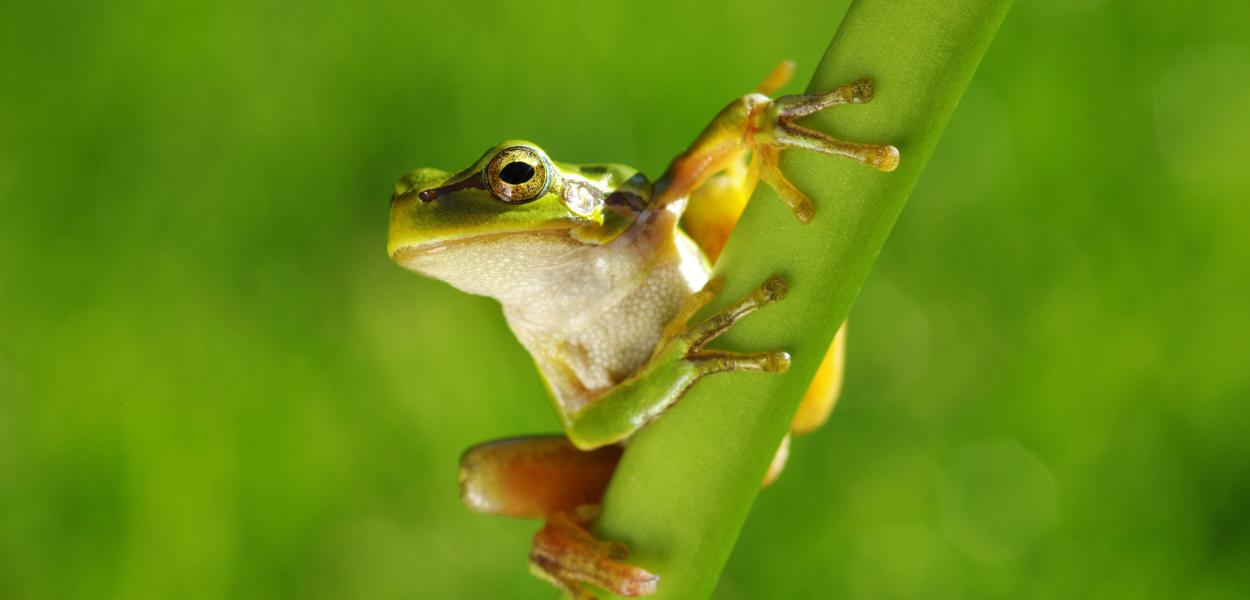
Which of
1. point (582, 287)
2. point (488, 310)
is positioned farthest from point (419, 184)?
point (488, 310)

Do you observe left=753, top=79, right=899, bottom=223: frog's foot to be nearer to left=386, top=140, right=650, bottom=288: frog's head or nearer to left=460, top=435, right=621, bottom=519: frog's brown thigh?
left=386, top=140, right=650, bottom=288: frog's head

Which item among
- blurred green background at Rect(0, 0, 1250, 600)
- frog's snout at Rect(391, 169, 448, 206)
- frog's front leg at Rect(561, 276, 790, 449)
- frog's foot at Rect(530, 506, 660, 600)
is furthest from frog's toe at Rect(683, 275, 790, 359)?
blurred green background at Rect(0, 0, 1250, 600)

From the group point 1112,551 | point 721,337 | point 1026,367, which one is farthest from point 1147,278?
point 721,337

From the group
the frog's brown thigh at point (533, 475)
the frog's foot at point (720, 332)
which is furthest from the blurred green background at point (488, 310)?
the frog's foot at point (720, 332)

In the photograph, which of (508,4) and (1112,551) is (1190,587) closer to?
(1112,551)

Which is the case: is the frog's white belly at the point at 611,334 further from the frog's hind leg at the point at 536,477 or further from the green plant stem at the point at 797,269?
the green plant stem at the point at 797,269

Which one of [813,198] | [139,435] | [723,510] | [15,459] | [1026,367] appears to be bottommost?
[15,459]
